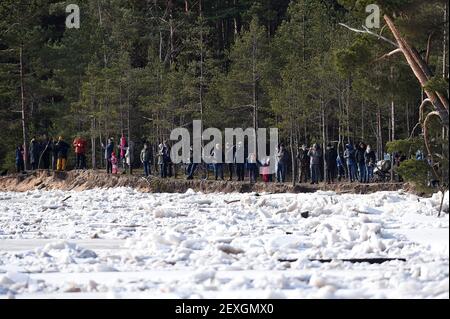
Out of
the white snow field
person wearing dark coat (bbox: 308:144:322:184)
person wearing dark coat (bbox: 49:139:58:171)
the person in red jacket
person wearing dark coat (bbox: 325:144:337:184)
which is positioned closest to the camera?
the white snow field

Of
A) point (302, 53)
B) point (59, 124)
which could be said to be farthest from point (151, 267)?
point (59, 124)

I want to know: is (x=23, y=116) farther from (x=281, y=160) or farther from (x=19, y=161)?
(x=281, y=160)

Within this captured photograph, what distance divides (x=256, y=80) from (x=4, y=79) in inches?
601

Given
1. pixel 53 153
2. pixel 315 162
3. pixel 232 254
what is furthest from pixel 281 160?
pixel 232 254

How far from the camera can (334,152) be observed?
4238cm

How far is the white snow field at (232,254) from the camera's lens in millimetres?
11414

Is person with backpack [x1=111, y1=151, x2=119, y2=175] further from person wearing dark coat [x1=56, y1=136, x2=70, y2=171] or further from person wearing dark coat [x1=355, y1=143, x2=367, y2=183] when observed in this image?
person wearing dark coat [x1=355, y1=143, x2=367, y2=183]

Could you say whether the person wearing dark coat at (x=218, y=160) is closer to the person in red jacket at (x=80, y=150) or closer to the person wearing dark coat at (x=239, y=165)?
the person wearing dark coat at (x=239, y=165)

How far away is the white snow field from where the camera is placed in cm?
1141

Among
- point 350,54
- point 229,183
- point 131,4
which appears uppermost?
point 131,4

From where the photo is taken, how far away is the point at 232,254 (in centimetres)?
1509

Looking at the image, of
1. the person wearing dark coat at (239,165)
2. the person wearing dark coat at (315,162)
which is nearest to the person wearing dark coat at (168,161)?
the person wearing dark coat at (239,165)

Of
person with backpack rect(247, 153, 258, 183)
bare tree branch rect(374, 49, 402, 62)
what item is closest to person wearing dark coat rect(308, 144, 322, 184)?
person with backpack rect(247, 153, 258, 183)
